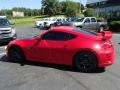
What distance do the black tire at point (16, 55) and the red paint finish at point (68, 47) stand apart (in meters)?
0.20

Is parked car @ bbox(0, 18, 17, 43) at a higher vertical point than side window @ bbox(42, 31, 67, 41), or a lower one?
lower

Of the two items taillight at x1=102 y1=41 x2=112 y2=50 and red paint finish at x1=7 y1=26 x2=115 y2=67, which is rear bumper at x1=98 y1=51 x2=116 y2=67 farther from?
taillight at x1=102 y1=41 x2=112 y2=50

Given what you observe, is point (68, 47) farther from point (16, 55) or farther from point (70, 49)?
point (16, 55)

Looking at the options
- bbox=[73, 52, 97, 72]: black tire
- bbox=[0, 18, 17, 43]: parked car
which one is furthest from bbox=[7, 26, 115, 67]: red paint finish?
bbox=[0, 18, 17, 43]: parked car

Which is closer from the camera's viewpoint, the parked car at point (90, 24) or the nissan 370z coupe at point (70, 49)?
the nissan 370z coupe at point (70, 49)

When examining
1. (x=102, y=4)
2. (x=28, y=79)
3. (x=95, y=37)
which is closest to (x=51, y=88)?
(x=28, y=79)

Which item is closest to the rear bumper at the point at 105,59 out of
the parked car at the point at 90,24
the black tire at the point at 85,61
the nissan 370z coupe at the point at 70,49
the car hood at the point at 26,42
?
the nissan 370z coupe at the point at 70,49

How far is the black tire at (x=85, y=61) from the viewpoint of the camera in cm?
978

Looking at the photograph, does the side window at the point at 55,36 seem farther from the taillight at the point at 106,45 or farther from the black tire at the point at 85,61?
the taillight at the point at 106,45

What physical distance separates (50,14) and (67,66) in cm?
10534

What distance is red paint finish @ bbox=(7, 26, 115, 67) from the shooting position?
9.76m

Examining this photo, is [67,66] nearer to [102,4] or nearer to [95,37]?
[95,37]

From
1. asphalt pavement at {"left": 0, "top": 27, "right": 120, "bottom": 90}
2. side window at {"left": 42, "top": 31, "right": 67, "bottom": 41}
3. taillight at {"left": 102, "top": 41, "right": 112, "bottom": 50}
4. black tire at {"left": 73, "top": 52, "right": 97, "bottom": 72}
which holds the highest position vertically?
side window at {"left": 42, "top": 31, "right": 67, "bottom": 41}

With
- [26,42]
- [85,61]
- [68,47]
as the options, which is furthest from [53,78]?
[26,42]
